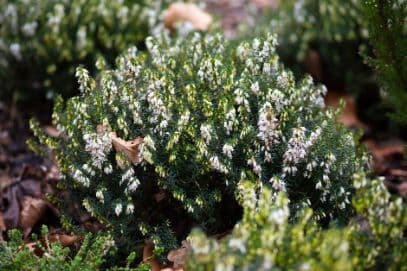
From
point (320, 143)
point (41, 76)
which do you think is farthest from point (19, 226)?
point (320, 143)

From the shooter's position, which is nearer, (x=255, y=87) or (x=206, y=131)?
(x=206, y=131)

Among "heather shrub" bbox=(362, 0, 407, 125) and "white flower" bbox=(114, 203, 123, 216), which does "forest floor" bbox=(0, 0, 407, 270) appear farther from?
"white flower" bbox=(114, 203, 123, 216)

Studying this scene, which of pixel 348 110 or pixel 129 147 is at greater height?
pixel 348 110

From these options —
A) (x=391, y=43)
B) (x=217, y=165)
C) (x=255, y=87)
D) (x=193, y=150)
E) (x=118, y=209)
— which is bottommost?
(x=118, y=209)

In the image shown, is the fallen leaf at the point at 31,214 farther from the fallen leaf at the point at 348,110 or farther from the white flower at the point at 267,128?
the fallen leaf at the point at 348,110

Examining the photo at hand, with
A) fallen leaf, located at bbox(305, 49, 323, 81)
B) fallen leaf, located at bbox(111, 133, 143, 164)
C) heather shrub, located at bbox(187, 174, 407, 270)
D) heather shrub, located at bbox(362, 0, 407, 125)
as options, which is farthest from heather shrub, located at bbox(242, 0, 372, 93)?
heather shrub, located at bbox(187, 174, 407, 270)

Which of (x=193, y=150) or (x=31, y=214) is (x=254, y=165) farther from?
(x=31, y=214)

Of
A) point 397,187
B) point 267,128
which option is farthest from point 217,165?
point 397,187
